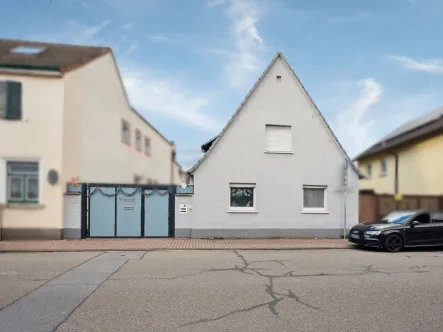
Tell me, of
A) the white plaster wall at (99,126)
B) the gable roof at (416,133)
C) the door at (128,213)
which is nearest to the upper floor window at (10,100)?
the white plaster wall at (99,126)

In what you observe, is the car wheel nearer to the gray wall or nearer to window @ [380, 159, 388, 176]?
the gray wall

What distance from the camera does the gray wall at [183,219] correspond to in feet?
48.6

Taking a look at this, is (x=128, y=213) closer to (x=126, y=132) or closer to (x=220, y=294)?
(x=220, y=294)

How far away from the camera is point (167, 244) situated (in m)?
13.1

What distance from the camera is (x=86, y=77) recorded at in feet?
55.3

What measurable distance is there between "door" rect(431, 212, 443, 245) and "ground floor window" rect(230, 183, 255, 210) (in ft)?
21.6

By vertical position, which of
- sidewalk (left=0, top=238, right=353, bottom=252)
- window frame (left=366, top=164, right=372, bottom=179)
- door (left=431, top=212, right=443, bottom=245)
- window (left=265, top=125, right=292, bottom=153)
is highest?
window (left=265, top=125, right=292, bottom=153)

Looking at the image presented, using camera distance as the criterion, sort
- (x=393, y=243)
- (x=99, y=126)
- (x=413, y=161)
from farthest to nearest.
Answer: (x=413, y=161), (x=99, y=126), (x=393, y=243)

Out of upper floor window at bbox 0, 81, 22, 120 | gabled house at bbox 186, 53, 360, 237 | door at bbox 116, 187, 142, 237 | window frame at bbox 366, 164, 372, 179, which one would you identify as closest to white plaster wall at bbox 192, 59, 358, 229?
gabled house at bbox 186, 53, 360, 237

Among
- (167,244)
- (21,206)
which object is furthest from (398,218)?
(21,206)

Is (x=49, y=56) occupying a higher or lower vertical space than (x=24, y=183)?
higher

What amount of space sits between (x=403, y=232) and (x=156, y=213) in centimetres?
905

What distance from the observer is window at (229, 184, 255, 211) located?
50.2 ft

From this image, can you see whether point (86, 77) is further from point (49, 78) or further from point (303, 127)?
point (303, 127)
